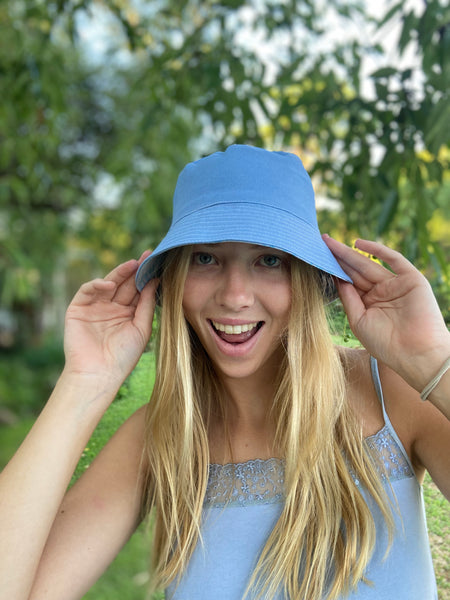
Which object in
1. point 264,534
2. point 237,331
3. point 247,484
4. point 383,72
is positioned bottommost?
point 264,534

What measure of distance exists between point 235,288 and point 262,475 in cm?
44

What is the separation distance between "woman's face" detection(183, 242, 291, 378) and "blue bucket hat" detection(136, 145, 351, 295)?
8 centimetres

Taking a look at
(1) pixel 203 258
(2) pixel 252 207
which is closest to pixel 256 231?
(2) pixel 252 207

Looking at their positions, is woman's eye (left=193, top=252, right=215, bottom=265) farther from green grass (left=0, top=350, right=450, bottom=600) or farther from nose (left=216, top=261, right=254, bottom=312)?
green grass (left=0, top=350, right=450, bottom=600)

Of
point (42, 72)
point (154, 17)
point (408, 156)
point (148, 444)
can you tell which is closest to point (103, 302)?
point (148, 444)

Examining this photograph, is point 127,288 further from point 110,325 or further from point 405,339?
point 405,339

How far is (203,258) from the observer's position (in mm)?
1356

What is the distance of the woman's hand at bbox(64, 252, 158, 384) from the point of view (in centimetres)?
142

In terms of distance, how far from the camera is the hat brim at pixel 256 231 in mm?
1209

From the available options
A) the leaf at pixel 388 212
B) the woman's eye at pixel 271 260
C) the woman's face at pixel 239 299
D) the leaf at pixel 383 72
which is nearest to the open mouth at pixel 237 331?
the woman's face at pixel 239 299

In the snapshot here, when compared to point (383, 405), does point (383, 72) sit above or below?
above

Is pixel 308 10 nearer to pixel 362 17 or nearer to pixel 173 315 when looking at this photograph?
pixel 362 17

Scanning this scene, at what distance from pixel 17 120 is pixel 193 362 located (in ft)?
7.69

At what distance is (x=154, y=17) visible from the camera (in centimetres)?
379
